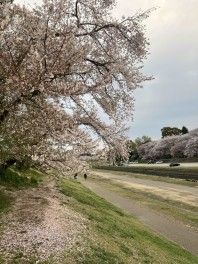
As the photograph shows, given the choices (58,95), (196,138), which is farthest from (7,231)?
(196,138)

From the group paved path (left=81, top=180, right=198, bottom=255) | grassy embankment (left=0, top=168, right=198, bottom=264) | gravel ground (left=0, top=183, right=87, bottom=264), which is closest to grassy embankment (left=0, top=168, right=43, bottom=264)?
grassy embankment (left=0, top=168, right=198, bottom=264)

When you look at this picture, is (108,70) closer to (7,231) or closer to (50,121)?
(50,121)

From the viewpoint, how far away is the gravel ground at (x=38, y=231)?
12.9 meters

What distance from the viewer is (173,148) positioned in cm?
13012

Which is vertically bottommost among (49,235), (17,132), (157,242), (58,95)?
(157,242)

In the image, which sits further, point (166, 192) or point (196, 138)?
point (196, 138)

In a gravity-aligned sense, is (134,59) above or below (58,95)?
above

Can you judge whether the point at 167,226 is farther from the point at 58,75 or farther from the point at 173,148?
the point at 173,148

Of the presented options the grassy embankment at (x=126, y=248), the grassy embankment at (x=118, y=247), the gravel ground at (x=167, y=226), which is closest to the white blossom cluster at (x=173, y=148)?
the gravel ground at (x=167, y=226)

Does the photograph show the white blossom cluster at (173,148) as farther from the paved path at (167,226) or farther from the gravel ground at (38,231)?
the gravel ground at (38,231)

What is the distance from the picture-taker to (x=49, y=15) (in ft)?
43.7

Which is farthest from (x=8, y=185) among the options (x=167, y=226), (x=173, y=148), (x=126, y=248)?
(x=173, y=148)

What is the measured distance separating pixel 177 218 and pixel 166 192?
2053 cm

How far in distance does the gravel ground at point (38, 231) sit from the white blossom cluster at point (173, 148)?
9453 cm
